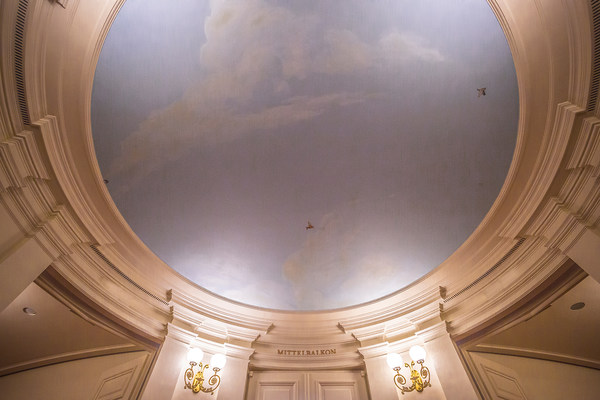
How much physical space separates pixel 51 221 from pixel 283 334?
5463mm

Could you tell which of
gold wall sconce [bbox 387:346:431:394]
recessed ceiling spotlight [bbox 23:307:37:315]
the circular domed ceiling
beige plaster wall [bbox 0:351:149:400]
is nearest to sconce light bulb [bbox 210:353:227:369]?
beige plaster wall [bbox 0:351:149:400]

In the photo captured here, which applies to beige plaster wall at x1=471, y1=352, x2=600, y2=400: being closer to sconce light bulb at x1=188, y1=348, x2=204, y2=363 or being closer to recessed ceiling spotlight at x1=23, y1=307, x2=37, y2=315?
sconce light bulb at x1=188, y1=348, x2=204, y2=363

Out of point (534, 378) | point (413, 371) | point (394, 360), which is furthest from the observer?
point (394, 360)

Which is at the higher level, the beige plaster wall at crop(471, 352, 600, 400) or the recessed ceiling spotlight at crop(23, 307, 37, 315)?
the recessed ceiling spotlight at crop(23, 307, 37, 315)

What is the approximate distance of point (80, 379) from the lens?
622 centimetres

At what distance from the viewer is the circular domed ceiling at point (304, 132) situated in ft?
14.0

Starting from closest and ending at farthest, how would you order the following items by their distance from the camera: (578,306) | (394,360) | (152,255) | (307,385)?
(578,306)
(152,255)
(394,360)
(307,385)

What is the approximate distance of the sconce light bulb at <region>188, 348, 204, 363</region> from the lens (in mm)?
6359

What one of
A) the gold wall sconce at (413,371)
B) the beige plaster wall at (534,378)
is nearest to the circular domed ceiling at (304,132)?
the gold wall sconce at (413,371)

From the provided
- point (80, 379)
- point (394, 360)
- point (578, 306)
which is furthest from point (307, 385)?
point (578, 306)

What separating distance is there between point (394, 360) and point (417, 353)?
55 centimetres

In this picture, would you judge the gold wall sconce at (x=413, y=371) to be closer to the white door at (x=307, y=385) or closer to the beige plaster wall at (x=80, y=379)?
the white door at (x=307, y=385)

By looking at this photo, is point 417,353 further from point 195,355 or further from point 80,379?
point 80,379

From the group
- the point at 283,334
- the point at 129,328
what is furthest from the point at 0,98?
the point at 283,334
